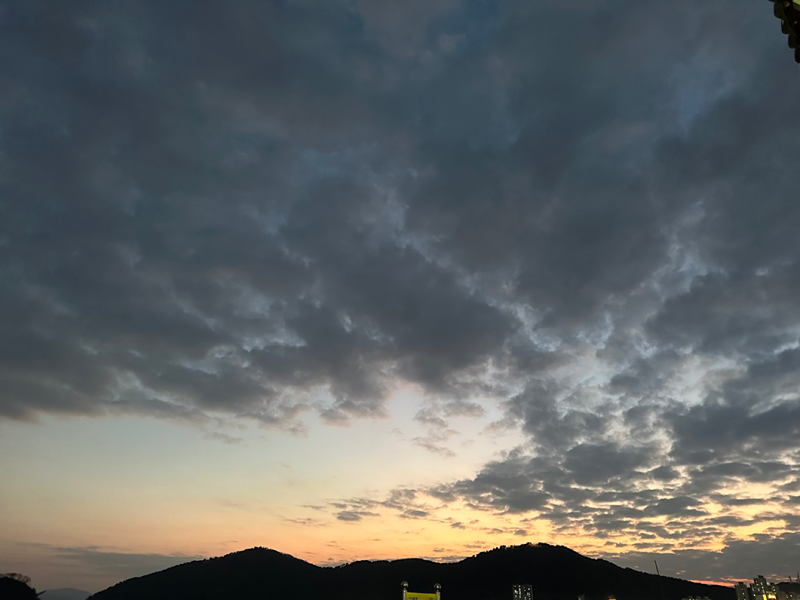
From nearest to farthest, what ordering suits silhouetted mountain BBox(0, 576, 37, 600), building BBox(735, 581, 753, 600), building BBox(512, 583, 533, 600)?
building BBox(512, 583, 533, 600) < building BBox(735, 581, 753, 600) < silhouetted mountain BBox(0, 576, 37, 600)

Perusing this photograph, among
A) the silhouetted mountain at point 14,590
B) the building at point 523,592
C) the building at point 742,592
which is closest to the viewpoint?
the building at point 523,592

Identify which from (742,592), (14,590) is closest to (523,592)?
(742,592)

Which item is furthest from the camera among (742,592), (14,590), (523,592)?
(14,590)

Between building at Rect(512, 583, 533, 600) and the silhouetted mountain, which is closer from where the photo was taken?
building at Rect(512, 583, 533, 600)

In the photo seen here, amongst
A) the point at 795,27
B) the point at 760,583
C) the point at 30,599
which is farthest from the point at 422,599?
the point at 30,599

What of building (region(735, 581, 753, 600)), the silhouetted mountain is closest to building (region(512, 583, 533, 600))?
building (region(735, 581, 753, 600))

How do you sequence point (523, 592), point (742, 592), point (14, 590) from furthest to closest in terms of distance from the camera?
point (14, 590), point (742, 592), point (523, 592)

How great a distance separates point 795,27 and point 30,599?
21750 centimetres

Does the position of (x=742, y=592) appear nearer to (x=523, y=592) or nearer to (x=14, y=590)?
(x=523, y=592)

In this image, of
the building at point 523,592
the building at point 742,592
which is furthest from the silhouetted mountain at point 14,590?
the building at point 742,592

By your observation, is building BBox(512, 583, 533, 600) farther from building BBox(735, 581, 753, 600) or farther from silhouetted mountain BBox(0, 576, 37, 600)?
silhouetted mountain BBox(0, 576, 37, 600)

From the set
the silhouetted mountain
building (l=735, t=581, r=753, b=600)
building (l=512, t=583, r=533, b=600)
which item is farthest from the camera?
the silhouetted mountain

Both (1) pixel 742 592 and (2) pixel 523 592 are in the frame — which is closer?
(2) pixel 523 592

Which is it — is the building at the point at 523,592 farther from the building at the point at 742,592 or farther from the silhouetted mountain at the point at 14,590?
the silhouetted mountain at the point at 14,590
